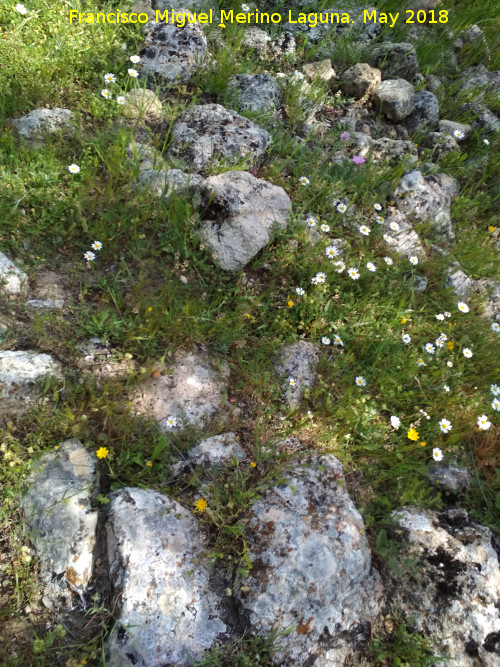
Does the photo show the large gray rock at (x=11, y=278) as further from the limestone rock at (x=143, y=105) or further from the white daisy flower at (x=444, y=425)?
the white daisy flower at (x=444, y=425)

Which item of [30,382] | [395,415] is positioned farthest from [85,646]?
[395,415]

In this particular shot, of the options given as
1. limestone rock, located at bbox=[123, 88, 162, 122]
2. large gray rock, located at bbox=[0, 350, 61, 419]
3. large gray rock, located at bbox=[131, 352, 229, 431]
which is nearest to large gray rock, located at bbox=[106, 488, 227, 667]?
large gray rock, located at bbox=[131, 352, 229, 431]

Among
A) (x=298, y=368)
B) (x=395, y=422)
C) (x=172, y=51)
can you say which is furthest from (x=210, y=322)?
(x=172, y=51)

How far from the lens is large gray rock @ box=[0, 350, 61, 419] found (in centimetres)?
268

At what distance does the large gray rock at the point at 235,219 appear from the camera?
137 inches

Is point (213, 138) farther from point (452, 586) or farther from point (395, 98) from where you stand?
point (452, 586)

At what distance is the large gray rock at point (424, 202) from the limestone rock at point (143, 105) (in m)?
2.35

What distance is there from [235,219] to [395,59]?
358cm

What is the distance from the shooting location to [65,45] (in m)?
4.07

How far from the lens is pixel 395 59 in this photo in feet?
17.9

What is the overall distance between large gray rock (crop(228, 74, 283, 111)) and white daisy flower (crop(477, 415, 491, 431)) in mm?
3344

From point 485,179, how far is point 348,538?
14.1 feet

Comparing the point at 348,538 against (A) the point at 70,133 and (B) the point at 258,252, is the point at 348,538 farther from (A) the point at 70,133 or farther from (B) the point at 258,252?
(A) the point at 70,133

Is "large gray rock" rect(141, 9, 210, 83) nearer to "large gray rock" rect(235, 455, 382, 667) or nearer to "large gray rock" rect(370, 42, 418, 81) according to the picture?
"large gray rock" rect(370, 42, 418, 81)
